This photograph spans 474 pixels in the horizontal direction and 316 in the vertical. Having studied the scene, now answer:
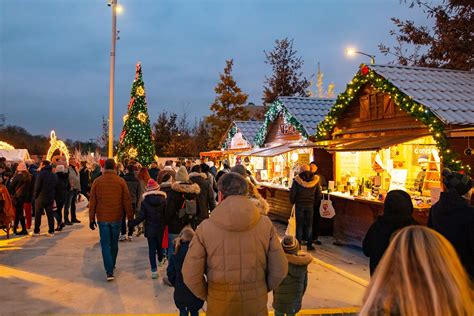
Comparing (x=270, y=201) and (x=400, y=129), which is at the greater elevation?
(x=400, y=129)

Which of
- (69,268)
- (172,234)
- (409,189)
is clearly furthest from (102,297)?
(409,189)

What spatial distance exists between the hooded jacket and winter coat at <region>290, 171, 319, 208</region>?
536cm

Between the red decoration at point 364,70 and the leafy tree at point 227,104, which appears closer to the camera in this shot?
the red decoration at point 364,70

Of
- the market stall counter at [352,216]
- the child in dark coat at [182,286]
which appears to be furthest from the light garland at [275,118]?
the child in dark coat at [182,286]

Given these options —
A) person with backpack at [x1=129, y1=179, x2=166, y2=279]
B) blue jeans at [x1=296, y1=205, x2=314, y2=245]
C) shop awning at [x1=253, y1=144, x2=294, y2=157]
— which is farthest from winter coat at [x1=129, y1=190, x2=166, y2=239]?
shop awning at [x1=253, y1=144, x2=294, y2=157]

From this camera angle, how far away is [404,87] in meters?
8.94

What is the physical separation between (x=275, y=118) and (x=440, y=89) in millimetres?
8725

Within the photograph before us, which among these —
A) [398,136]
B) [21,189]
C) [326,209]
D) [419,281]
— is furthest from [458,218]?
[21,189]

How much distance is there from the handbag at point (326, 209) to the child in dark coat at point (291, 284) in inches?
217

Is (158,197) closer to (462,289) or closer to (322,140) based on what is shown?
(462,289)

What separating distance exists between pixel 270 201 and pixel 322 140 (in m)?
2.83

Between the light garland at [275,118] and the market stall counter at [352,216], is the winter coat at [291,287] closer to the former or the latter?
the market stall counter at [352,216]

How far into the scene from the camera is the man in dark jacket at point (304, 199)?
9.15 m

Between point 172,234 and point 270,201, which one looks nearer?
point 172,234
